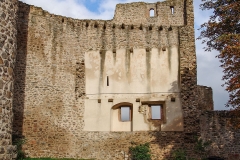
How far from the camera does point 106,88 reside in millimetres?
15992

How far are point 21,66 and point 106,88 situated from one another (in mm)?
→ 4091

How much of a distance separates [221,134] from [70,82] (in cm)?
785

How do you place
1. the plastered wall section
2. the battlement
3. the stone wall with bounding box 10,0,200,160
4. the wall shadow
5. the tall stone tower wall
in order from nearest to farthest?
the tall stone tower wall < the wall shadow < the stone wall with bounding box 10,0,200,160 < the plastered wall section < the battlement

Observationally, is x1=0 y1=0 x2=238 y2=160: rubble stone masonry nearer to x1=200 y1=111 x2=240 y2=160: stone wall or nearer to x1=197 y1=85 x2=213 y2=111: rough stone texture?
x1=200 y1=111 x2=240 y2=160: stone wall

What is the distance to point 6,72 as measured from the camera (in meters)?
8.38

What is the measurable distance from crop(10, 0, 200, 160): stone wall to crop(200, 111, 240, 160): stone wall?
63.1 inches

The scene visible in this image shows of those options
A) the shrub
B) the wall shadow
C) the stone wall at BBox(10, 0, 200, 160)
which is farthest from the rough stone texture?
the wall shadow

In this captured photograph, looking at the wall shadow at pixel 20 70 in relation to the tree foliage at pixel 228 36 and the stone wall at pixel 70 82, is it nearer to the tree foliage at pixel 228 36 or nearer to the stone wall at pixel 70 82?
the stone wall at pixel 70 82

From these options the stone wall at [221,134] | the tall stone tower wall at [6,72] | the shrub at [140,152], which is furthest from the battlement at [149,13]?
the tall stone tower wall at [6,72]

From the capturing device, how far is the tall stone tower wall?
812 cm

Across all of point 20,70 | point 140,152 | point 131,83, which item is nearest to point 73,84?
point 20,70

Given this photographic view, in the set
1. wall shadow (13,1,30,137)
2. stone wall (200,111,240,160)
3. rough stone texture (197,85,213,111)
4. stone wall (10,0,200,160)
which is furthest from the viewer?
rough stone texture (197,85,213,111)

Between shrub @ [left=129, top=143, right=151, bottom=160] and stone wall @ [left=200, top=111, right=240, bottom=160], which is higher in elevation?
stone wall @ [left=200, top=111, right=240, bottom=160]

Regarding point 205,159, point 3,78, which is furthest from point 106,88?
point 3,78
